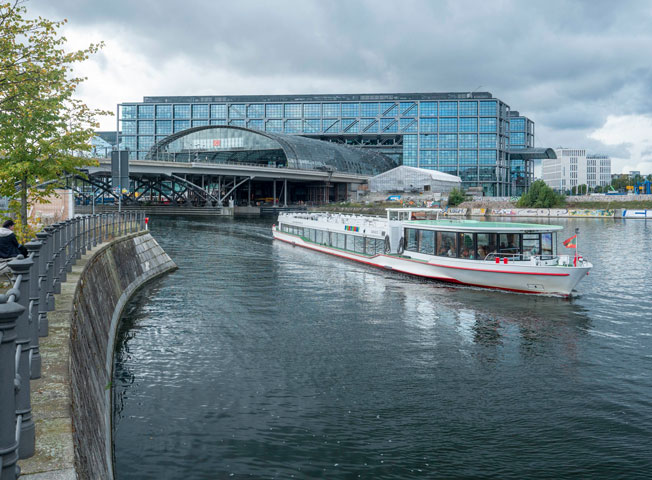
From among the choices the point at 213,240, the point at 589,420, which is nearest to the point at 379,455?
the point at 589,420

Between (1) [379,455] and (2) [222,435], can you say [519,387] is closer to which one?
(1) [379,455]

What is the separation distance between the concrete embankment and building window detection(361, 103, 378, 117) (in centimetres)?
15799

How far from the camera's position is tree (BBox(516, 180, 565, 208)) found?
12875 centimetres

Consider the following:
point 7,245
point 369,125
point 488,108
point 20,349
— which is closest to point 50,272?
point 7,245

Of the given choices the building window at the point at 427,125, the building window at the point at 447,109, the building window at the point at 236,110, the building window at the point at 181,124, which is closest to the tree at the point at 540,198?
the building window at the point at 447,109

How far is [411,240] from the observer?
128 feet

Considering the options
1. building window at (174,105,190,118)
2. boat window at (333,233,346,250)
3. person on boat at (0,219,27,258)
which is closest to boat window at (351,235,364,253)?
boat window at (333,233,346,250)

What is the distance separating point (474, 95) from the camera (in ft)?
580

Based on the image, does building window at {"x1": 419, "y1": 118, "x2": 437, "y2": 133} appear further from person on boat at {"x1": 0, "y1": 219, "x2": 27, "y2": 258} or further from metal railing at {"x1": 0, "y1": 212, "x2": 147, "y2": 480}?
metal railing at {"x1": 0, "y1": 212, "x2": 147, "y2": 480}

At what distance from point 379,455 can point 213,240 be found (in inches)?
1960

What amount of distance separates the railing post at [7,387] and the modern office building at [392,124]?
5825 inches

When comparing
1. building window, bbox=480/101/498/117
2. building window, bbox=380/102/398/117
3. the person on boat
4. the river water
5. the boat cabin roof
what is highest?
building window, bbox=380/102/398/117

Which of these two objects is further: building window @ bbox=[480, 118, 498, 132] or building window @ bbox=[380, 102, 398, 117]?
building window @ bbox=[380, 102, 398, 117]

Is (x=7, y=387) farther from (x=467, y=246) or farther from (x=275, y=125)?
(x=275, y=125)
